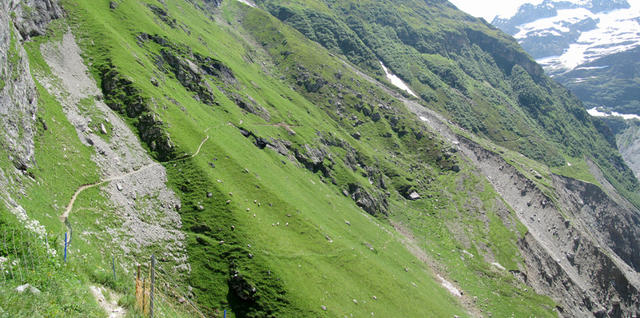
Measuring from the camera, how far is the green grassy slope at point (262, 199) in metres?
43.6

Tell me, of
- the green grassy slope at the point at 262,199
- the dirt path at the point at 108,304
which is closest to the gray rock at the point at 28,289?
the green grassy slope at the point at 262,199

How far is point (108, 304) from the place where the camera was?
20062 mm

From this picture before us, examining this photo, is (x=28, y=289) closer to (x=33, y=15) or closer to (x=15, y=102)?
→ (x=15, y=102)

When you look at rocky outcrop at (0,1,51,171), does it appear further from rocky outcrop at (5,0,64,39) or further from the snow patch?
the snow patch

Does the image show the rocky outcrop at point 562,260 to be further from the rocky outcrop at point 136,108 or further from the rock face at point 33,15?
the rock face at point 33,15

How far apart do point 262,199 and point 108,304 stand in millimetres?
43043

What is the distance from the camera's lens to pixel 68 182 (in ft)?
134

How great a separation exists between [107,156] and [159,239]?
52.4ft

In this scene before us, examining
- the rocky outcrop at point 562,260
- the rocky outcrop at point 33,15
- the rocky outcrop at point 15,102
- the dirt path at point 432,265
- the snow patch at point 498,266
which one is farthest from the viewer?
the rocky outcrop at point 562,260

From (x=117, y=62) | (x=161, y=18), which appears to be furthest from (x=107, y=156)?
(x=161, y=18)

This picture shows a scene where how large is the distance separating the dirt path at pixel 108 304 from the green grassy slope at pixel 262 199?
1.45m

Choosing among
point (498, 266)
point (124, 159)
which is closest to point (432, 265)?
point (498, 266)

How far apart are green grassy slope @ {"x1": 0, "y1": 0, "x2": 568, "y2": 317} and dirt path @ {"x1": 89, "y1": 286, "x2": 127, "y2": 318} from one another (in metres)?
1.45

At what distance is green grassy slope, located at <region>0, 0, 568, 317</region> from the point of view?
143 feet
